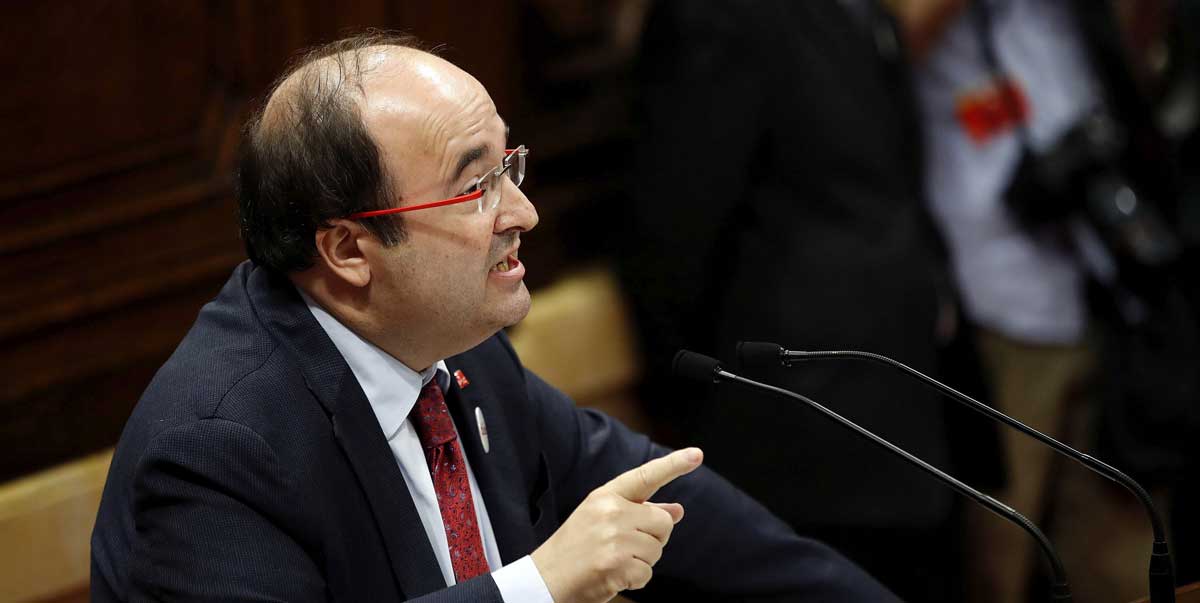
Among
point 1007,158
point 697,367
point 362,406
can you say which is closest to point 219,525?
point 362,406

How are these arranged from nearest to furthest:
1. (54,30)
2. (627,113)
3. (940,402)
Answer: (54,30) < (940,402) < (627,113)

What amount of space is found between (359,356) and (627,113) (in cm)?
173

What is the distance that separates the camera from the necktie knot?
1.83m

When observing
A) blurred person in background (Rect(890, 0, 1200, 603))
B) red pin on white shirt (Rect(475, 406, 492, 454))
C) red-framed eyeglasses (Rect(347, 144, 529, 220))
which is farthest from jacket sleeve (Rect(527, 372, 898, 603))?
blurred person in background (Rect(890, 0, 1200, 603))

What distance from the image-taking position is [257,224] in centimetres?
175

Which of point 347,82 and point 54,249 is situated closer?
point 347,82

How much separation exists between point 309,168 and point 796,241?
1509 mm

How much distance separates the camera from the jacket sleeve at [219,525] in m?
1.56

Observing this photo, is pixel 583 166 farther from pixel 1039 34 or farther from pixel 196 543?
pixel 196 543

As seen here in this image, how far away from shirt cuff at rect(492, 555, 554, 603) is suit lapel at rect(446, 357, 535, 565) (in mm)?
284

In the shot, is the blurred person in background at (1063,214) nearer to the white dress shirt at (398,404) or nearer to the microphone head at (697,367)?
the microphone head at (697,367)

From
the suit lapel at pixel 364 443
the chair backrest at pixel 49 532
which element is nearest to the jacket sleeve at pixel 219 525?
the suit lapel at pixel 364 443

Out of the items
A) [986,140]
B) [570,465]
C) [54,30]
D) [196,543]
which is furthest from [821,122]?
[196,543]

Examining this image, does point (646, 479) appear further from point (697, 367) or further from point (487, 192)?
point (487, 192)
